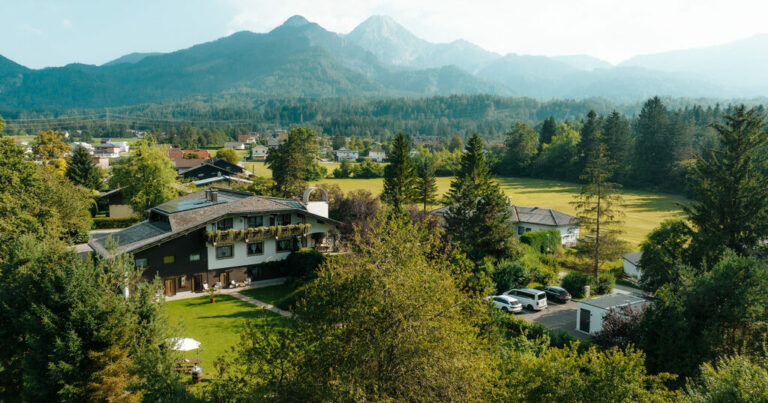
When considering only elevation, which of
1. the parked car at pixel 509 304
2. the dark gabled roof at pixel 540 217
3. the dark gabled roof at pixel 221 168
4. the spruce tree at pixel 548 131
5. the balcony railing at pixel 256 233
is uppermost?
the spruce tree at pixel 548 131

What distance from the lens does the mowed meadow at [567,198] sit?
193ft

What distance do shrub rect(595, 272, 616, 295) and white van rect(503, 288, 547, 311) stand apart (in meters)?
6.17

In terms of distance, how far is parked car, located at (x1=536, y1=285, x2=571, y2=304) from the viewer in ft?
99.2

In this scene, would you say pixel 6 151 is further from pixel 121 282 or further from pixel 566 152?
pixel 566 152

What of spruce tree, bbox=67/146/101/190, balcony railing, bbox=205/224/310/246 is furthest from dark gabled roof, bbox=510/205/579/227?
spruce tree, bbox=67/146/101/190

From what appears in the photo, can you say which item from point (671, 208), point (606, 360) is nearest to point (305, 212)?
point (606, 360)

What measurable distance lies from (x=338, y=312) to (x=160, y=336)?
28.6ft

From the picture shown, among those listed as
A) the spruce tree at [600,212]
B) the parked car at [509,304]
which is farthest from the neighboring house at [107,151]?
the parked car at [509,304]

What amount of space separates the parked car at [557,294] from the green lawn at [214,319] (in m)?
17.7

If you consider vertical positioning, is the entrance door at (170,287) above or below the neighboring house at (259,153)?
below

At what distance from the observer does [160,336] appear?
51.8ft

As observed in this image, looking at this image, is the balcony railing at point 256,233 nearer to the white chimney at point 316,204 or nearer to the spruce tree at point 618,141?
the white chimney at point 316,204

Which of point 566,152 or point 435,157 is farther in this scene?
point 435,157

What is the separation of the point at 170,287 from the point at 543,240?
31.3m
